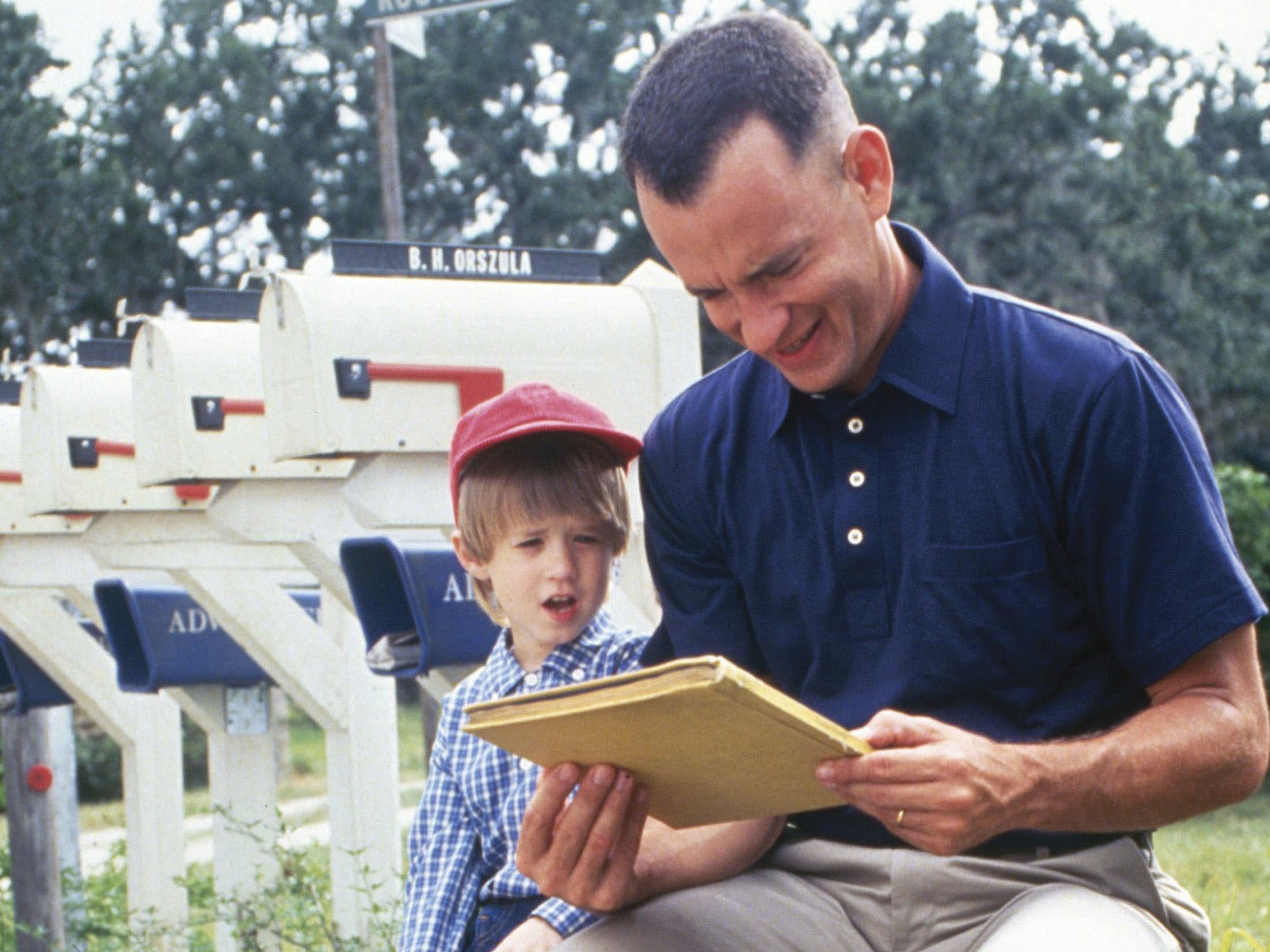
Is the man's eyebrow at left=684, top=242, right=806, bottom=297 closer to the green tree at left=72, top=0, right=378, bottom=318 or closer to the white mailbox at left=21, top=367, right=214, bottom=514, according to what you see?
the white mailbox at left=21, top=367, right=214, bottom=514

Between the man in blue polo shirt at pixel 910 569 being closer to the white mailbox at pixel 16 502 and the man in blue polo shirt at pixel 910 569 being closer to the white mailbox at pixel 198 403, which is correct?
the white mailbox at pixel 198 403

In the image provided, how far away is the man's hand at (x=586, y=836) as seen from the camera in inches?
75.0

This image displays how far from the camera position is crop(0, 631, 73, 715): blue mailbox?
6555 mm

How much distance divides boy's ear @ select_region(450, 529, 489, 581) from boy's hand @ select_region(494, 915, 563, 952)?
565 mm

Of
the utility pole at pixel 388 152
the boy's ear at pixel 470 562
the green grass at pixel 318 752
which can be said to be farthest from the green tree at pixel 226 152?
the boy's ear at pixel 470 562

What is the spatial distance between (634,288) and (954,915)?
88.3 inches

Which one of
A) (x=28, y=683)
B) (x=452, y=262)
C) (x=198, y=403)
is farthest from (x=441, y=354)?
(x=28, y=683)

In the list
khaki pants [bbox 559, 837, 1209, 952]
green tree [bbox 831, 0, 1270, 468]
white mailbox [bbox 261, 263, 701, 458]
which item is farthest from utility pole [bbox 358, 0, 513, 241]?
green tree [bbox 831, 0, 1270, 468]

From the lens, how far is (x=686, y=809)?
1990 millimetres

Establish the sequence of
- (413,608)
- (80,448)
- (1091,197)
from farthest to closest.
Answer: (1091,197)
(80,448)
(413,608)

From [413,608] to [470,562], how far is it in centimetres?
107

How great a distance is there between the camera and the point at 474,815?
105 inches

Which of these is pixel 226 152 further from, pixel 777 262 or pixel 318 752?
pixel 777 262

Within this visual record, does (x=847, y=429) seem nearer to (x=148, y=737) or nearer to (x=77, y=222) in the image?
(x=148, y=737)
